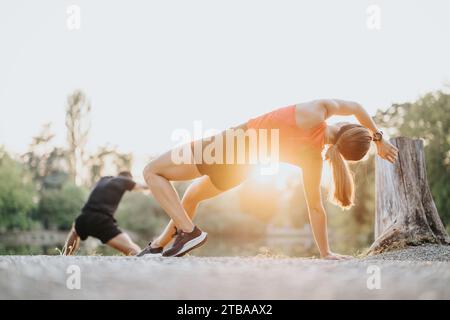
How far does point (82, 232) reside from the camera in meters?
8.06

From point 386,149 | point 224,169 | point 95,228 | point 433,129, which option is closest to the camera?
point 224,169

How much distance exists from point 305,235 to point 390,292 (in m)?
51.9

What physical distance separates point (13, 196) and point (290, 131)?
33527mm

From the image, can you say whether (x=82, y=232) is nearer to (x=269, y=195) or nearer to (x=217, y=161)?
(x=217, y=161)

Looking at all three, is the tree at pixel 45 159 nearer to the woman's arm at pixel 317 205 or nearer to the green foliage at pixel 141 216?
the green foliage at pixel 141 216

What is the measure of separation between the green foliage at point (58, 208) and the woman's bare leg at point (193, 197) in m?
35.7

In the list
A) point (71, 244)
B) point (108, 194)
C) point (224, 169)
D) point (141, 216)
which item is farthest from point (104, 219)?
point (141, 216)

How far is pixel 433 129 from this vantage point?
58.3 ft

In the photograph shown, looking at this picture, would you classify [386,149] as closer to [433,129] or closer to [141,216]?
[433,129]

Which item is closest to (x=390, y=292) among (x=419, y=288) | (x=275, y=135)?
(x=419, y=288)

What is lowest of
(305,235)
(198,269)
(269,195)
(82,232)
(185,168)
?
(305,235)

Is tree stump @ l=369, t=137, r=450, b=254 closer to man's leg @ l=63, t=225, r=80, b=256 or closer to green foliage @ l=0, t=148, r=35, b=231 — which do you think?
man's leg @ l=63, t=225, r=80, b=256

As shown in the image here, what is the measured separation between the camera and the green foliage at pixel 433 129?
55.9ft

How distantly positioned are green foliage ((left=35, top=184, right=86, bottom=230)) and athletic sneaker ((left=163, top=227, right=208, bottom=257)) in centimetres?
3631
